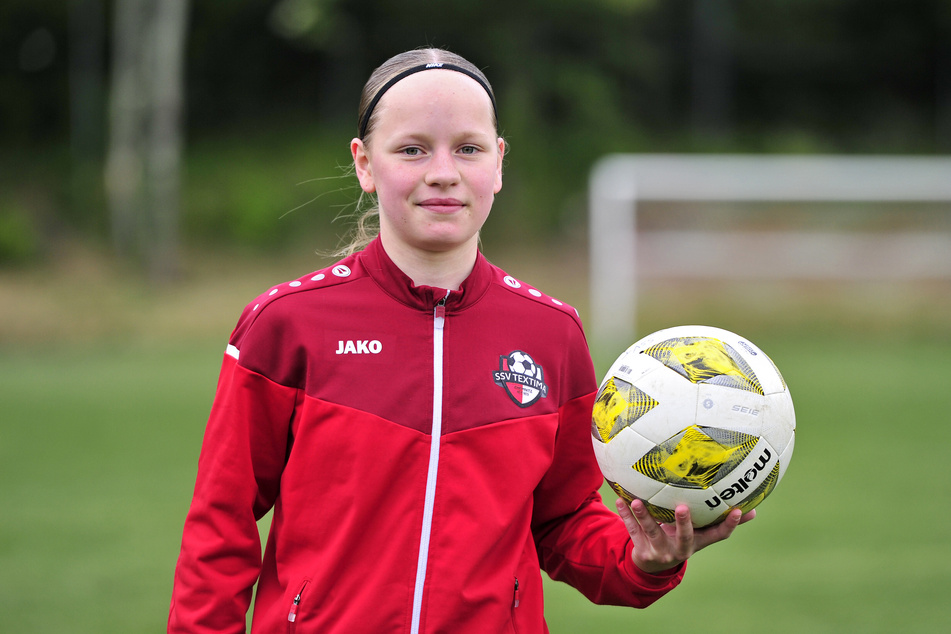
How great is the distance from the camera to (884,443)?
852cm

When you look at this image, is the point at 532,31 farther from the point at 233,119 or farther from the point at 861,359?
the point at 861,359

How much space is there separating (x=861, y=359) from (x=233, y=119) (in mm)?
15844

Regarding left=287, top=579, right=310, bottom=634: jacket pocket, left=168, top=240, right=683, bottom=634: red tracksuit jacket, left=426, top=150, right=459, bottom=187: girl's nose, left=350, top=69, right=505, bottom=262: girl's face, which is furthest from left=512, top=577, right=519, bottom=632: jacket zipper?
left=426, top=150, right=459, bottom=187: girl's nose

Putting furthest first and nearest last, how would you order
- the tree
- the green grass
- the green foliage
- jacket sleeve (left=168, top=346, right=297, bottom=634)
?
the tree → the green foliage → the green grass → jacket sleeve (left=168, top=346, right=297, bottom=634)

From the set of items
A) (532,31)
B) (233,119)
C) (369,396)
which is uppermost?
(532,31)

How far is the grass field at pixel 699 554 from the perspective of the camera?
192 inches

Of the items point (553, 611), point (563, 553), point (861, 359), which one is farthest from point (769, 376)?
point (861, 359)

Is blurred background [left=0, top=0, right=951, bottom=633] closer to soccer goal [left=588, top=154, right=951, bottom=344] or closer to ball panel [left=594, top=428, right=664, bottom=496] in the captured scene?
soccer goal [left=588, top=154, right=951, bottom=344]

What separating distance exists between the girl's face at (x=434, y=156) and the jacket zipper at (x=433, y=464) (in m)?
0.16

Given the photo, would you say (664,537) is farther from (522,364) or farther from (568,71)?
(568,71)

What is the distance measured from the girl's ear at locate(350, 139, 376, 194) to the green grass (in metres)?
3.11

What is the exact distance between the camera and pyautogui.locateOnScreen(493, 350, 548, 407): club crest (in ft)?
6.95

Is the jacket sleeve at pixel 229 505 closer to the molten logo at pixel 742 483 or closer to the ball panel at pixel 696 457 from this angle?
the ball panel at pixel 696 457

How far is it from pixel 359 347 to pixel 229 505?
0.41m
